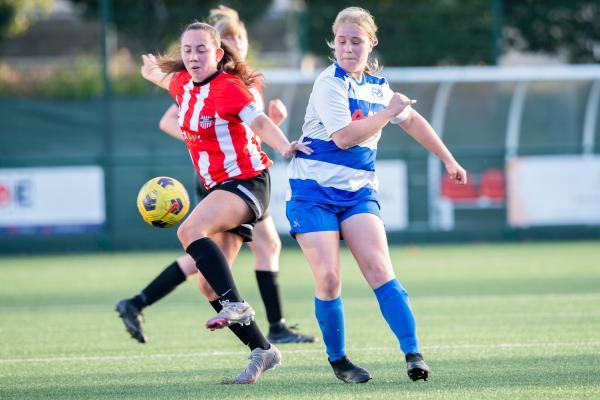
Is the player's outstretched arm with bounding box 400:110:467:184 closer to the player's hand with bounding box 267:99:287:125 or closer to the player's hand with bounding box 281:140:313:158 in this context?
the player's hand with bounding box 281:140:313:158

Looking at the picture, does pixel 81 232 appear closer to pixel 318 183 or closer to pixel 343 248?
pixel 343 248

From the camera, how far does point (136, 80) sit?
21.1 m

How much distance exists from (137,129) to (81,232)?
197 cm

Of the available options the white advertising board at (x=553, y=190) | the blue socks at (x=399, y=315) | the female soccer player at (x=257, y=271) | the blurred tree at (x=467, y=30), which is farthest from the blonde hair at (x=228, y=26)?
the blurred tree at (x=467, y=30)

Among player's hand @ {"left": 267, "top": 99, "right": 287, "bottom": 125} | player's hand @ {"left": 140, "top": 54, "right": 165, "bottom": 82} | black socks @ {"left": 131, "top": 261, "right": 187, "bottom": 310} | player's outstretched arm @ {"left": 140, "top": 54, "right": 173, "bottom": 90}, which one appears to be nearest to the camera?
player's hand @ {"left": 267, "top": 99, "right": 287, "bottom": 125}

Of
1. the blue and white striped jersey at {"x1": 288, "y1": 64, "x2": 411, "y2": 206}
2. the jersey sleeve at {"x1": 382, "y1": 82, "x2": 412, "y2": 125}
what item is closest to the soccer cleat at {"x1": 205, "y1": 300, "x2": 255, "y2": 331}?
the blue and white striped jersey at {"x1": 288, "y1": 64, "x2": 411, "y2": 206}

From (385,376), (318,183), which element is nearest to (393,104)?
(318,183)

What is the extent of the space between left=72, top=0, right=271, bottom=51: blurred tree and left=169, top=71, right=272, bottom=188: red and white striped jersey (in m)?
13.5

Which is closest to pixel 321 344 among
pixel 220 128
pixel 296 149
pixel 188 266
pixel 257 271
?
pixel 257 271

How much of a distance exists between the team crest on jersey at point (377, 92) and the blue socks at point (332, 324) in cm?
105

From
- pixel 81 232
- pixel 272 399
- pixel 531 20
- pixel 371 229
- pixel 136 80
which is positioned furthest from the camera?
pixel 531 20

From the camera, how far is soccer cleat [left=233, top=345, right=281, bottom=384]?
18.8 feet

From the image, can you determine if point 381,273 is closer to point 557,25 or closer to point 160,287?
point 160,287

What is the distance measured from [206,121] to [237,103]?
22 cm
